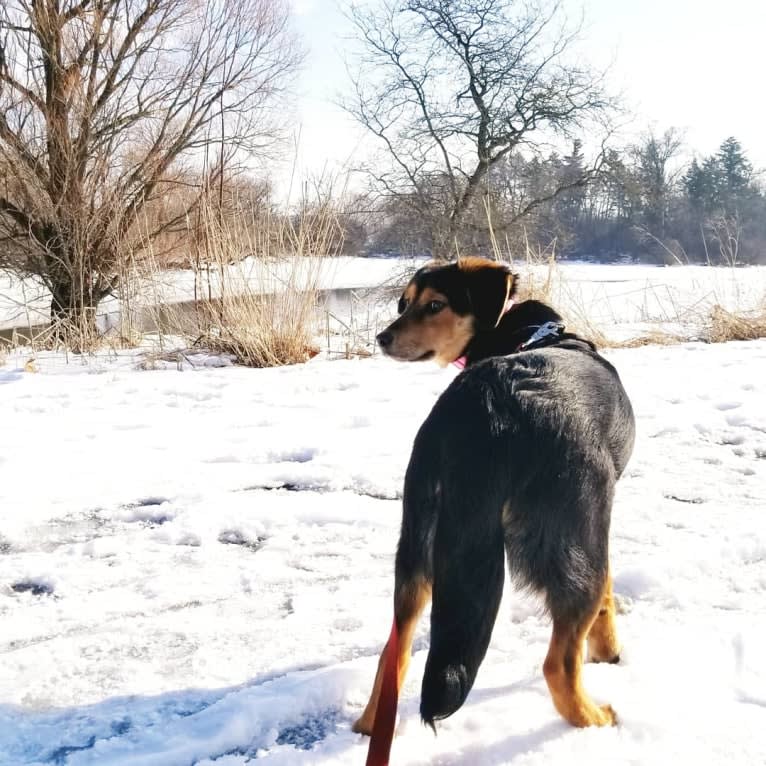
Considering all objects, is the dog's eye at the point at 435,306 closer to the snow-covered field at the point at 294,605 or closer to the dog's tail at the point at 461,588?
the snow-covered field at the point at 294,605

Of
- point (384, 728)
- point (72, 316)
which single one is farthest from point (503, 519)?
point (72, 316)

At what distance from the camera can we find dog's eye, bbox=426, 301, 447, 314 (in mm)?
2557

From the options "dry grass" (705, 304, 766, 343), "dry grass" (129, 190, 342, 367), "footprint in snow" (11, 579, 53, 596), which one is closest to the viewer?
"footprint in snow" (11, 579, 53, 596)

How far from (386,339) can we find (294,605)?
123 cm

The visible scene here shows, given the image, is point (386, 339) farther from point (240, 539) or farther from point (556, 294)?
point (556, 294)

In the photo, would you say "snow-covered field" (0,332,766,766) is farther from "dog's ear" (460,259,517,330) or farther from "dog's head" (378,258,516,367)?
"dog's ear" (460,259,517,330)

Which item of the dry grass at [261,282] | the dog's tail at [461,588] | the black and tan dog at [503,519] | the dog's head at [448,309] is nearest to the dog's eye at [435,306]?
the dog's head at [448,309]

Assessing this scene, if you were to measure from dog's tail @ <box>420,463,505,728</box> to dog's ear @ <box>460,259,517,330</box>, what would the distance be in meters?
1.28

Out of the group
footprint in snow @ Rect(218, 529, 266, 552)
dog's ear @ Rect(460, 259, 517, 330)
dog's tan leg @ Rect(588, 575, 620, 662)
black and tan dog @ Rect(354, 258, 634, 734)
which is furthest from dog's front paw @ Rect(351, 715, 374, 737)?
dog's ear @ Rect(460, 259, 517, 330)

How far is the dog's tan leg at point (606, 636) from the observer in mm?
1576

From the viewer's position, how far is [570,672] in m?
1.29

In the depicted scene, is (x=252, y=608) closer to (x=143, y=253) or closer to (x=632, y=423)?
(x=632, y=423)

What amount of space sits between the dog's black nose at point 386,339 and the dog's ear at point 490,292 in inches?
15.7

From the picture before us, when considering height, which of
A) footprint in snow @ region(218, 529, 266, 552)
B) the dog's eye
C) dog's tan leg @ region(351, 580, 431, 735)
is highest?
the dog's eye
